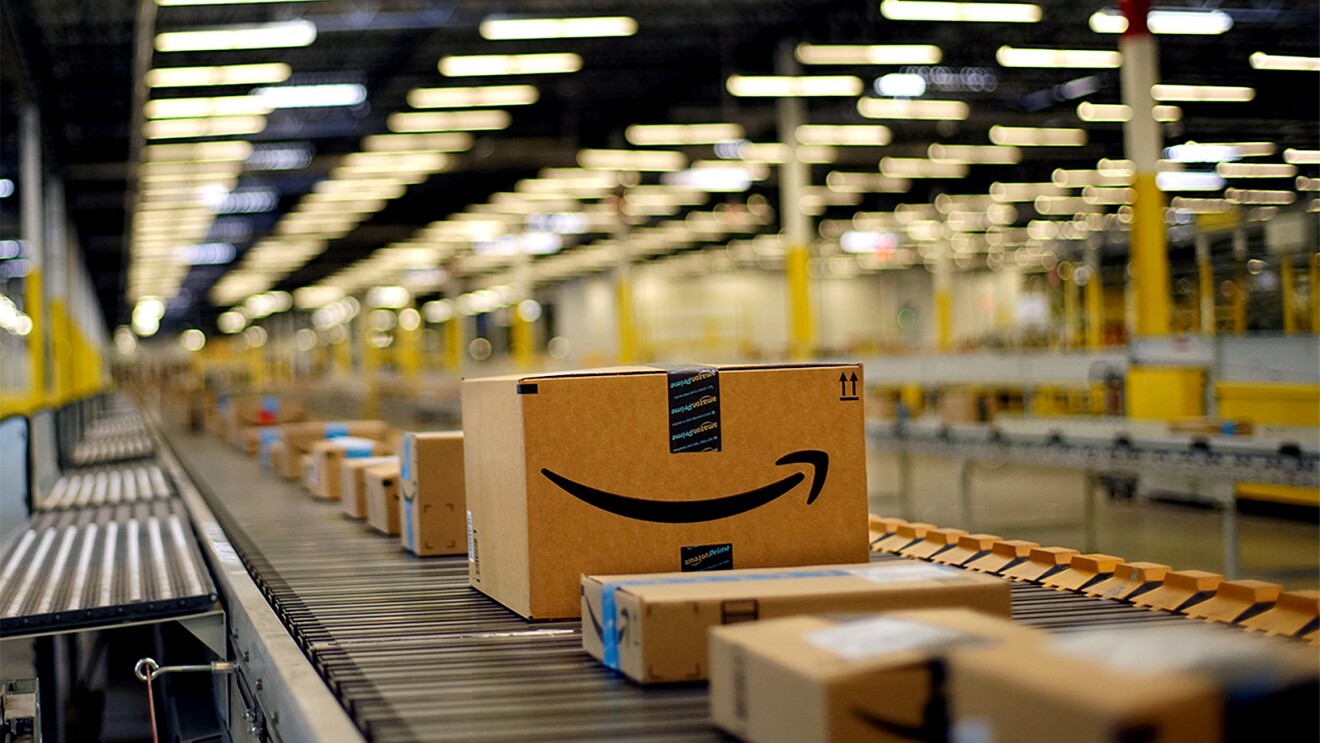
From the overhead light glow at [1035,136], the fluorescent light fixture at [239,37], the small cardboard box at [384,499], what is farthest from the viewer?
the overhead light glow at [1035,136]

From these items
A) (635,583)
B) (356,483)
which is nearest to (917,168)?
(356,483)

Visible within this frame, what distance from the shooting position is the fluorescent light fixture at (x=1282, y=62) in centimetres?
1689

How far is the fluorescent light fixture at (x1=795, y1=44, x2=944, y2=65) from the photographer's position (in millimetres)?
14852

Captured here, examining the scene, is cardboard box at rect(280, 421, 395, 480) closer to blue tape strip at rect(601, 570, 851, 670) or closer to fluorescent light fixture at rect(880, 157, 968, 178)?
blue tape strip at rect(601, 570, 851, 670)

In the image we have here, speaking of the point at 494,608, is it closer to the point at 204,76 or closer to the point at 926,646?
the point at 926,646

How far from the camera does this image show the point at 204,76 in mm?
14469

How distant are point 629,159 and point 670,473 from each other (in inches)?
739

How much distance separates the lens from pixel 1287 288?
11.8m

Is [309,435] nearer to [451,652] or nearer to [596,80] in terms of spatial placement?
[451,652]

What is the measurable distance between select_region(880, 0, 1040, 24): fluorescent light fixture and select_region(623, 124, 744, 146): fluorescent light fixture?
5552 mm

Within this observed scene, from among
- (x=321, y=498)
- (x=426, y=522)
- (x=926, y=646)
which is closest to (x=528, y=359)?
(x=321, y=498)

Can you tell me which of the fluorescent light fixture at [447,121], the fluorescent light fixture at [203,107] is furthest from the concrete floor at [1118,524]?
the fluorescent light fixture at [203,107]

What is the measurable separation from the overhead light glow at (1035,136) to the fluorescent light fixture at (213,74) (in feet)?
37.4

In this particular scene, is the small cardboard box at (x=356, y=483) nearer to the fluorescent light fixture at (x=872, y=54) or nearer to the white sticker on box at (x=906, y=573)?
the white sticker on box at (x=906, y=573)
